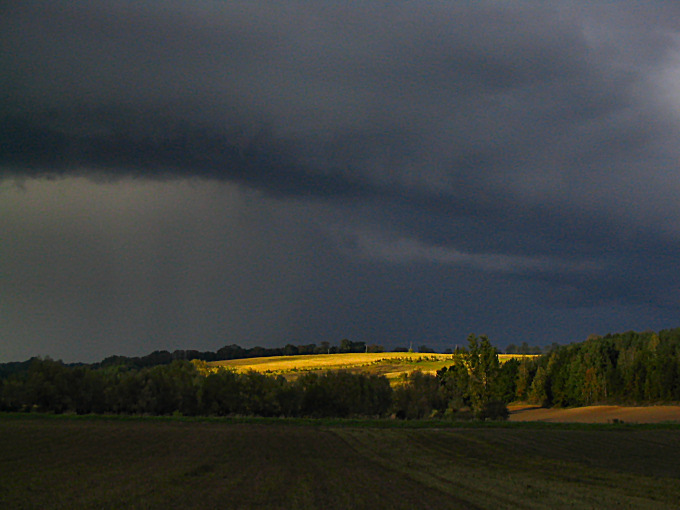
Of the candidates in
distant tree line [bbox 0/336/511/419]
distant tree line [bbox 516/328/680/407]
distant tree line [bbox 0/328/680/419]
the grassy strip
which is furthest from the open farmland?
the grassy strip

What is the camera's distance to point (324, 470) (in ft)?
91.5

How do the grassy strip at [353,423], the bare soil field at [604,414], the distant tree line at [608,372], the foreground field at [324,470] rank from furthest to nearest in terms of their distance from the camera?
the distant tree line at [608,372]
the bare soil field at [604,414]
the grassy strip at [353,423]
the foreground field at [324,470]

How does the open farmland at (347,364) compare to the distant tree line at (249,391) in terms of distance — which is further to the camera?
the open farmland at (347,364)

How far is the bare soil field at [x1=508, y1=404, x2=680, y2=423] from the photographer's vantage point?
3583 inches

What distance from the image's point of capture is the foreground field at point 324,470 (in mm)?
19891

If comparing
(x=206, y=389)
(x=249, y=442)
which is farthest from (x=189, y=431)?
(x=206, y=389)

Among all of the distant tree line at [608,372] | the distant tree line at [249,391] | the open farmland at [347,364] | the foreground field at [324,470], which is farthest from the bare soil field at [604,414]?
the foreground field at [324,470]

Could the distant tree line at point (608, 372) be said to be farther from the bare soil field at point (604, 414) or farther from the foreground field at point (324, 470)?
the foreground field at point (324, 470)

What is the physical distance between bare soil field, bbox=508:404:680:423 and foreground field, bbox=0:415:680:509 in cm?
4743

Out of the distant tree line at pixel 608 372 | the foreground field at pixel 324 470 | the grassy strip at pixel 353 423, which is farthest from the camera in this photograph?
the distant tree line at pixel 608 372

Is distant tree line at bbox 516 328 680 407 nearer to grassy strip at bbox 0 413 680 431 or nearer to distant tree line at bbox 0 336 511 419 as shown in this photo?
grassy strip at bbox 0 413 680 431

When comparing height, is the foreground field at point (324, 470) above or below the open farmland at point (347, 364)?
below

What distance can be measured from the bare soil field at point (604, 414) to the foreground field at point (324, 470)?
4743 cm

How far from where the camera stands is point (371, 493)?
21297 millimetres
